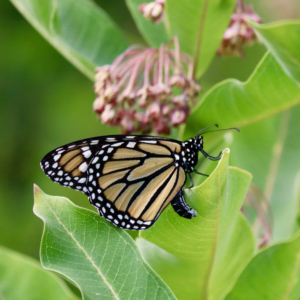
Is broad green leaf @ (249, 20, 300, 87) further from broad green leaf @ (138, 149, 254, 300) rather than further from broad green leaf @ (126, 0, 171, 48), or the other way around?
broad green leaf @ (126, 0, 171, 48)

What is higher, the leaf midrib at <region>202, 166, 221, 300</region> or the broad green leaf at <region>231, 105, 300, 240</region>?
the leaf midrib at <region>202, 166, 221, 300</region>

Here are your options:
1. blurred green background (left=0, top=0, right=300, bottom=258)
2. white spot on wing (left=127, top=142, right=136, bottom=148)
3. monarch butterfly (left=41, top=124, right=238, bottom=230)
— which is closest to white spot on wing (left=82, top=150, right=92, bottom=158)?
monarch butterfly (left=41, top=124, right=238, bottom=230)

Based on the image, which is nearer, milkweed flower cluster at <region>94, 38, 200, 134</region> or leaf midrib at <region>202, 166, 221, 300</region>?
leaf midrib at <region>202, 166, 221, 300</region>


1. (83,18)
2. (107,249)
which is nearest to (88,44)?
(83,18)

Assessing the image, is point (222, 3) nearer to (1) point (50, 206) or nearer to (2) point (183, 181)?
(2) point (183, 181)

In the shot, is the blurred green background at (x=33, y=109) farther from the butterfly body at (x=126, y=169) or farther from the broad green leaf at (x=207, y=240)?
the broad green leaf at (x=207, y=240)

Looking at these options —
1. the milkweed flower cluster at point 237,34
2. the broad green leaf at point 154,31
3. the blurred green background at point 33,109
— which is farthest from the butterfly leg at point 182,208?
the blurred green background at point 33,109

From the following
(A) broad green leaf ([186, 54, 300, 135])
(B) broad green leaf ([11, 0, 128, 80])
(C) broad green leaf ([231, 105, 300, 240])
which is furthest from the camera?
(C) broad green leaf ([231, 105, 300, 240])
